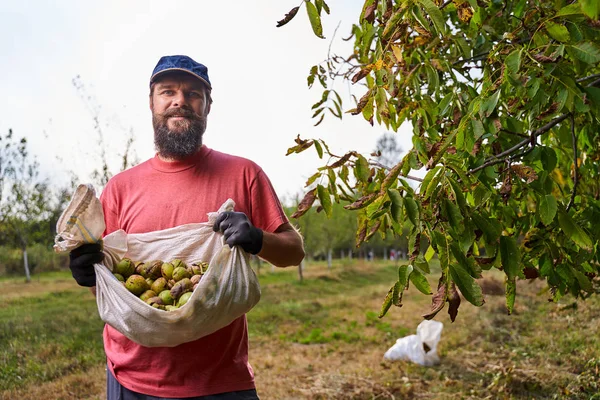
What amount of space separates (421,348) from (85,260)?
17.0ft

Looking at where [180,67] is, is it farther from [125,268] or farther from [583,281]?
[583,281]

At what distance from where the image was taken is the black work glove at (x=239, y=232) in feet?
6.63

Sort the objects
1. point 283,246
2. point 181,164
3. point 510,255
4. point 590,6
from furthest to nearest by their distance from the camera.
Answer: point 181,164 → point 283,246 → point 510,255 → point 590,6

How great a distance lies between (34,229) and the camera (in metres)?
15.4

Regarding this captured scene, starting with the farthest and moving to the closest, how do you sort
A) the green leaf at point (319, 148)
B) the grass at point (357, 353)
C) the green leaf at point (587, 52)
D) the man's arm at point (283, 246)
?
the grass at point (357, 353) → the man's arm at point (283, 246) → the green leaf at point (319, 148) → the green leaf at point (587, 52)

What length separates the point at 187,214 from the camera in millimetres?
2295

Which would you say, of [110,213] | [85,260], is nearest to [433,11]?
[85,260]

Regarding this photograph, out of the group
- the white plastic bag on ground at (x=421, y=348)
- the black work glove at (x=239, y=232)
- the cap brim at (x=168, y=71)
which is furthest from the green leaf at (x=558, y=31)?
the white plastic bag on ground at (x=421, y=348)

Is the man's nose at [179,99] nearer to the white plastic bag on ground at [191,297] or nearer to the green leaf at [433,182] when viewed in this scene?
the white plastic bag on ground at [191,297]

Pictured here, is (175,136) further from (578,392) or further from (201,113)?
(578,392)

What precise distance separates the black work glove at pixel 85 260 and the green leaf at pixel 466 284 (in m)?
1.44

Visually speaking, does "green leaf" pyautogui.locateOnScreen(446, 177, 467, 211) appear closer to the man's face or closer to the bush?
the man's face

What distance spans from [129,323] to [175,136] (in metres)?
0.90

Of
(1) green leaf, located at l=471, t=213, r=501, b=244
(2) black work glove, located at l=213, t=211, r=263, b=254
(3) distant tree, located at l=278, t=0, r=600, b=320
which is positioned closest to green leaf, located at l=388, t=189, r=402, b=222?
(3) distant tree, located at l=278, t=0, r=600, b=320
